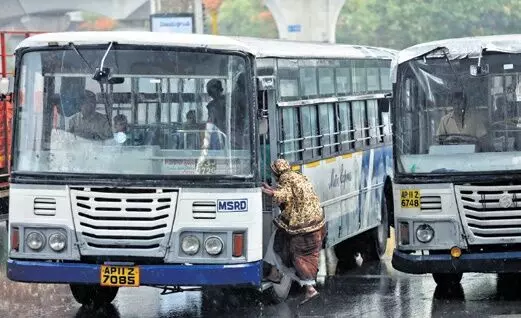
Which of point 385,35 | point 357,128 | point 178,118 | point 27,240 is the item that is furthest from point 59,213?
point 385,35

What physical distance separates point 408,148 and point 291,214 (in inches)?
51.3

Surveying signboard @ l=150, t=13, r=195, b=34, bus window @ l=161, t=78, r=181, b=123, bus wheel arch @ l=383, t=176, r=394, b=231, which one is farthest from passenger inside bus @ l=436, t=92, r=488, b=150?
signboard @ l=150, t=13, r=195, b=34

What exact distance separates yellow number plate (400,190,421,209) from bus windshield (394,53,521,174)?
212mm

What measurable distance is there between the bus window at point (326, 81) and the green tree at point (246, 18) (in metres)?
72.6

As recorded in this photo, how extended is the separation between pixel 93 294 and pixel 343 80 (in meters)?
4.03

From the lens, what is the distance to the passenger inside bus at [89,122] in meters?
11.5

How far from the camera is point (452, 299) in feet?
43.9

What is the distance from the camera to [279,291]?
1294 centimetres

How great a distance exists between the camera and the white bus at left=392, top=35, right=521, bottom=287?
1241 cm

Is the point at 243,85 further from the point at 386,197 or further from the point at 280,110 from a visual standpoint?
the point at 386,197

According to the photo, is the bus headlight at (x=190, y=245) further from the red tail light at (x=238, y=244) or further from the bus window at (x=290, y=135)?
the bus window at (x=290, y=135)

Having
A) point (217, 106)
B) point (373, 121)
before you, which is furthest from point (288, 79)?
point (373, 121)

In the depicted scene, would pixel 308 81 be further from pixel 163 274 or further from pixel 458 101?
pixel 163 274

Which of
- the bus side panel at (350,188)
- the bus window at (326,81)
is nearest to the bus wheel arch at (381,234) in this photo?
the bus side panel at (350,188)
